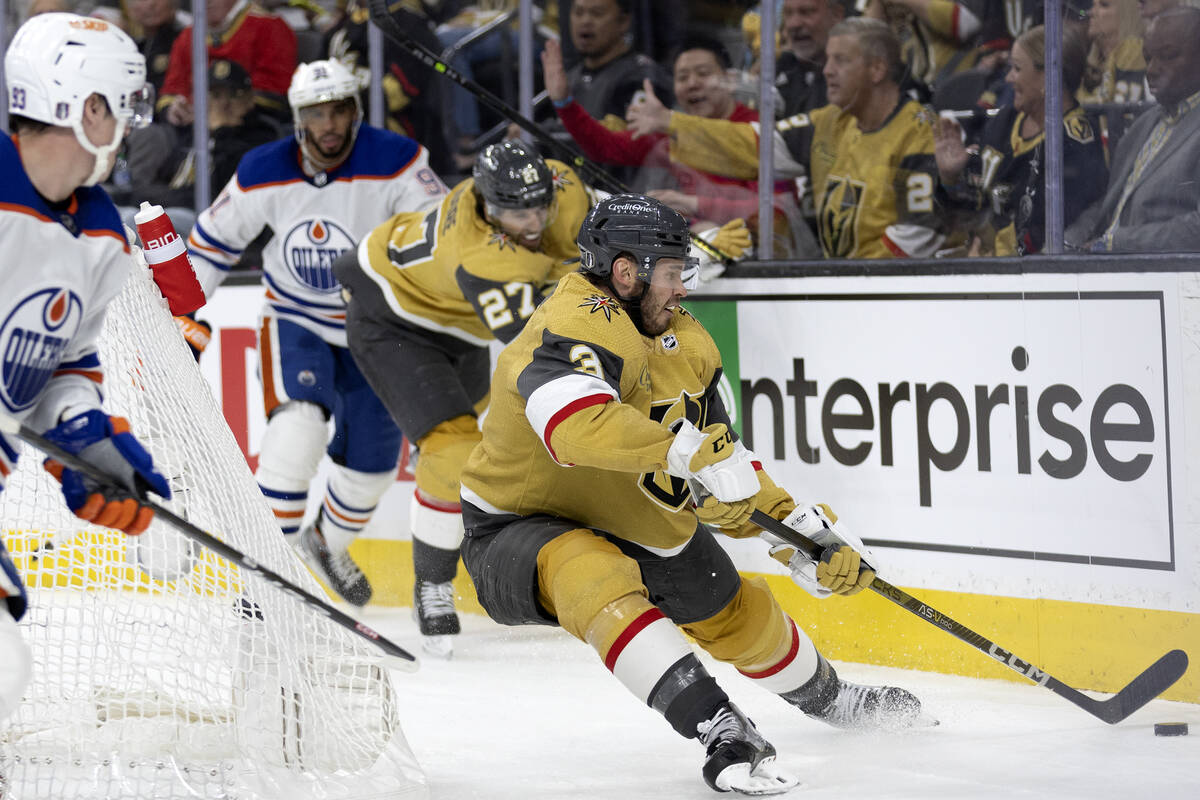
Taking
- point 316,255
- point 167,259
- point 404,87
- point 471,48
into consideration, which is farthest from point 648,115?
point 167,259

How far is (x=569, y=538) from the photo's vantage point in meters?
2.68

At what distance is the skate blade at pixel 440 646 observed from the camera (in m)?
3.93

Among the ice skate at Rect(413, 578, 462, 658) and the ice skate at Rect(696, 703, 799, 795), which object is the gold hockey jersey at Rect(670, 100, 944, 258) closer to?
the ice skate at Rect(413, 578, 462, 658)

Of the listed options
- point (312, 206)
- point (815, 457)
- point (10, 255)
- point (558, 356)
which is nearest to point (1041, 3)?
point (815, 457)

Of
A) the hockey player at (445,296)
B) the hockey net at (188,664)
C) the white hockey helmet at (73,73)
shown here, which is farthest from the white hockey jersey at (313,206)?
the white hockey helmet at (73,73)

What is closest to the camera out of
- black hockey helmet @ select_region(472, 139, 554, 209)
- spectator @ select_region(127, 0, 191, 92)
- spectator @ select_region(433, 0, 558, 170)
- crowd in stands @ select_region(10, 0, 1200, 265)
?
crowd in stands @ select_region(10, 0, 1200, 265)

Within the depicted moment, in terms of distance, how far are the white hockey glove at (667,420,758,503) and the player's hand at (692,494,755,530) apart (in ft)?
0.10

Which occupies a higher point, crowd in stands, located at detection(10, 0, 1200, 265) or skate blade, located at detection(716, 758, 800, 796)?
crowd in stands, located at detection(10, 0, 1200, 265)

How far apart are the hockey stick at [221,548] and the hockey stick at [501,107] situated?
1.88 m

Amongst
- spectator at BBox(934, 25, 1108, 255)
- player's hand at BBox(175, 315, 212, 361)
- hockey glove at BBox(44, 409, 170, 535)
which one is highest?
spectator at BBox(934, 25, 1108, 255)

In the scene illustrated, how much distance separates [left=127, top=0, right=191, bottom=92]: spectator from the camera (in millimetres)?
5145

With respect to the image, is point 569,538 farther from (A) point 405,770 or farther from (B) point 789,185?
(B) point 789,185

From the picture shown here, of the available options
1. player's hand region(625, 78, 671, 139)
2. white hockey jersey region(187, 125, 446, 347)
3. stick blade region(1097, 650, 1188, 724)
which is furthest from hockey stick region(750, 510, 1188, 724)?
white hockey jersey region(187, 125, 446, 347)

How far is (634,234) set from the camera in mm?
2689
